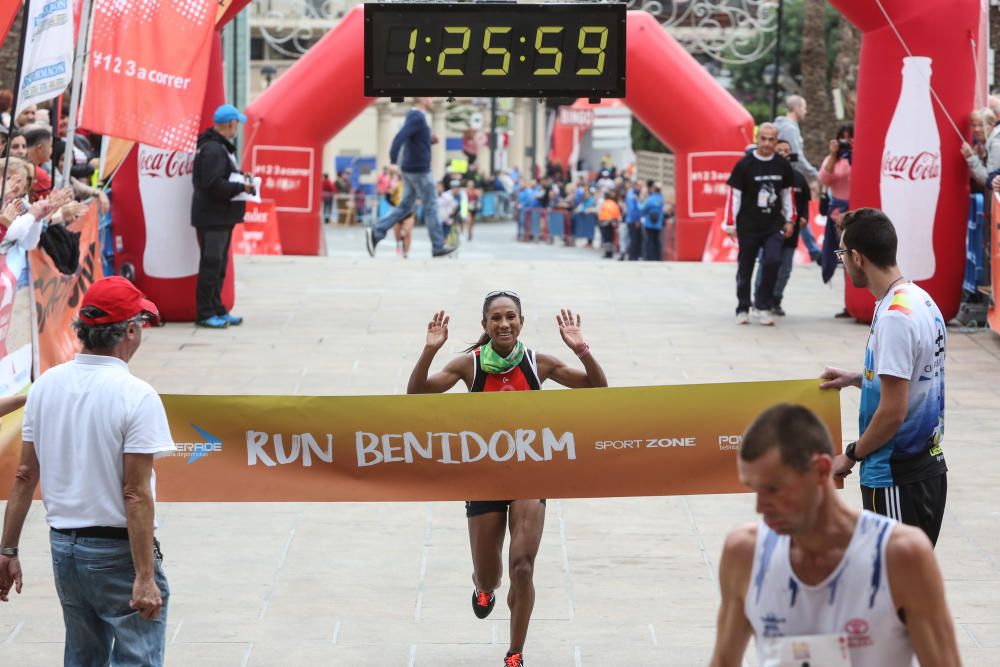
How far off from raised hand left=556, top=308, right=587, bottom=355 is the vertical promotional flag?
12.7 feet

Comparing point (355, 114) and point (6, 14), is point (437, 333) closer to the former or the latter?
point (6, 14)

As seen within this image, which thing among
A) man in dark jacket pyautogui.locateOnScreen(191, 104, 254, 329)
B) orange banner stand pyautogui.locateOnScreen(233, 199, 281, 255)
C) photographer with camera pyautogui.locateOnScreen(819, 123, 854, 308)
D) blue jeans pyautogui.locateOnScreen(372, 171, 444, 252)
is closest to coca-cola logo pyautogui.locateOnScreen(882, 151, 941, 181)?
photographer with camera pyautogui.locateOnScreen(819, 123, 854, 308)

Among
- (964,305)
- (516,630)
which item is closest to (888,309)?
(516,630)

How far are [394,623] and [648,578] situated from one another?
130 cm

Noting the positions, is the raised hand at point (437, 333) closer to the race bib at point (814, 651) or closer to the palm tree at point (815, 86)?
the race bib at point (814, 651)

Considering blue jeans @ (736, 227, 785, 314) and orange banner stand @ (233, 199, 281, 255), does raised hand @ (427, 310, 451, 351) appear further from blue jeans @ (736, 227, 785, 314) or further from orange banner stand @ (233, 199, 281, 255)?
orange banner stand @ (233, 199, 281, 255)

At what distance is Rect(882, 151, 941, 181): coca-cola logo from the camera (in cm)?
1343

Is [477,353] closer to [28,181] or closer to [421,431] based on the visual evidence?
[421,431]

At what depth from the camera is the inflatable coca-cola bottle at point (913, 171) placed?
1335cm

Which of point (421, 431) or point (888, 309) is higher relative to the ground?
point (888, 309)

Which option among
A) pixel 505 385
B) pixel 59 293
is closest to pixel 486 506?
pixel 505 385

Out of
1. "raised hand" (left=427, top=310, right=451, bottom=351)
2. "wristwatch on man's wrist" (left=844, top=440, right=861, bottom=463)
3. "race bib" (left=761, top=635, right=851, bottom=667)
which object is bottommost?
"race bib" (left=761, top=635, right=851, bottom=667)

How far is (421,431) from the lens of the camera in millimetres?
6281

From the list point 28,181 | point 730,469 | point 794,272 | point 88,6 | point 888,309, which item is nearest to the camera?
point 888,309
